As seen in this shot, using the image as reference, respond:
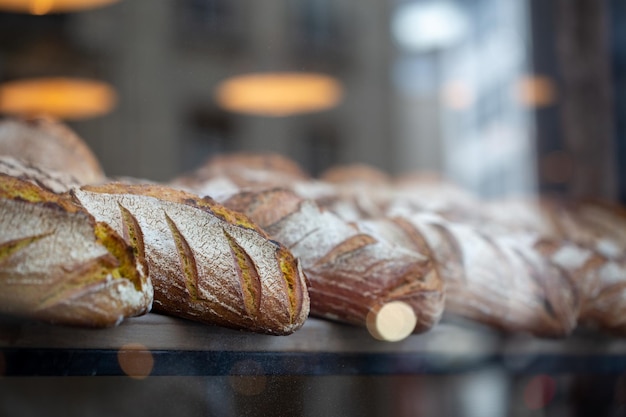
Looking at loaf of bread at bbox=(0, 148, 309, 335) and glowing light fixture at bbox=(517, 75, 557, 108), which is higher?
loaf of bread at bbox=(0, 148, 309, 335)

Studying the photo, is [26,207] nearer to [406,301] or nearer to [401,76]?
[406,301]

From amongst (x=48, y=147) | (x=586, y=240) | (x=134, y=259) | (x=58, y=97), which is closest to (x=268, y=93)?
(x=58, y=97)

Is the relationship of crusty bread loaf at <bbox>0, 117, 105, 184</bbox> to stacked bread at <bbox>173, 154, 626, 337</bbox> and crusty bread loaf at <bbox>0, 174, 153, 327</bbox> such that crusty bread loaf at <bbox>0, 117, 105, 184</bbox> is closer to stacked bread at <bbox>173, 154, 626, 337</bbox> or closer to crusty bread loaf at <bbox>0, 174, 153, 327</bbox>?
stacked bread at <bbox>173, 154, 626, 337</bbox>

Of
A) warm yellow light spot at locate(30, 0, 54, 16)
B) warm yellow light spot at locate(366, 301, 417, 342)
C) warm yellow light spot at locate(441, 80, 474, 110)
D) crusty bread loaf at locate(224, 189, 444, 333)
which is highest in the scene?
warm yellow light spot at locate(30, 0, 54, 16)

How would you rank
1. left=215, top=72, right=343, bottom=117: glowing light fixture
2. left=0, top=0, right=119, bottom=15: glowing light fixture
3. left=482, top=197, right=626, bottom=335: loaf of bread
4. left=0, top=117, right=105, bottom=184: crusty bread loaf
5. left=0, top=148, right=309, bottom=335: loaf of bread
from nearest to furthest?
1. left=0, top=148, right=309, bottom=335: loaf of bread
2. left=0, top=117, right=105, bottom=184: crusty bread loaf
3. left=482, top=197, right=626, bottom=335: loaf of bread
4. left=0, top=0, right=119, bottom=15: glowing light fixture
5. left=215, top=72, right=343, bottom=117: glowing light fixture

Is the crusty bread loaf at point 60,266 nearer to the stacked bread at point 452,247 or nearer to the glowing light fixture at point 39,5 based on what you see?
the stacked bread at point 452,247

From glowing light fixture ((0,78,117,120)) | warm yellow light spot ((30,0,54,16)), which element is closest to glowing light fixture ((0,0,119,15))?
warm yellow light spot ((30,0,54,16))

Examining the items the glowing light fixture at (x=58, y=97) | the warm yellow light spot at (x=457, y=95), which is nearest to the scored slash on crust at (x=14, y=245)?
the glowing light fixture at (x=58, y=97)
